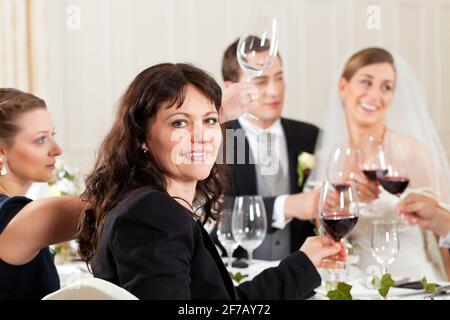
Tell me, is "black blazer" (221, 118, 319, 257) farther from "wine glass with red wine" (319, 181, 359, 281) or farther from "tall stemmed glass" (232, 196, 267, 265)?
"wine glass with red wine" (319, 181, 359, 281)

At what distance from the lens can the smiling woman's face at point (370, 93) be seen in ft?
11.4

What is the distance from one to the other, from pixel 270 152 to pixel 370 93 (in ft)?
1.99

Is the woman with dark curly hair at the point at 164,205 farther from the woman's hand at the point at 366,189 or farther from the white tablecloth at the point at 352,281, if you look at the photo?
the woman's hand at the point at 366,189

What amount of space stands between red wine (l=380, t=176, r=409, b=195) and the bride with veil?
0.27 ft

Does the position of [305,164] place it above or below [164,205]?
below

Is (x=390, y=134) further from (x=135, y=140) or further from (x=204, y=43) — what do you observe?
(x=204, y=43)

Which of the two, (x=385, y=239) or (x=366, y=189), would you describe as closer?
(x=385, y=239)

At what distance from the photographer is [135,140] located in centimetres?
154

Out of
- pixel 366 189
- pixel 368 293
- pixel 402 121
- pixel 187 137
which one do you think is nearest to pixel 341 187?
pixel 368 293

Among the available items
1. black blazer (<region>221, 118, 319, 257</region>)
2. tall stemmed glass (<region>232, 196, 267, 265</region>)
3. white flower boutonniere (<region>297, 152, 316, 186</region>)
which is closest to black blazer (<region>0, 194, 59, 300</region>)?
tall stemmed glass (<region>232, 196, 267, 265</region>)

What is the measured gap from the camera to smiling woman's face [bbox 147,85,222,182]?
1498 millimetres
